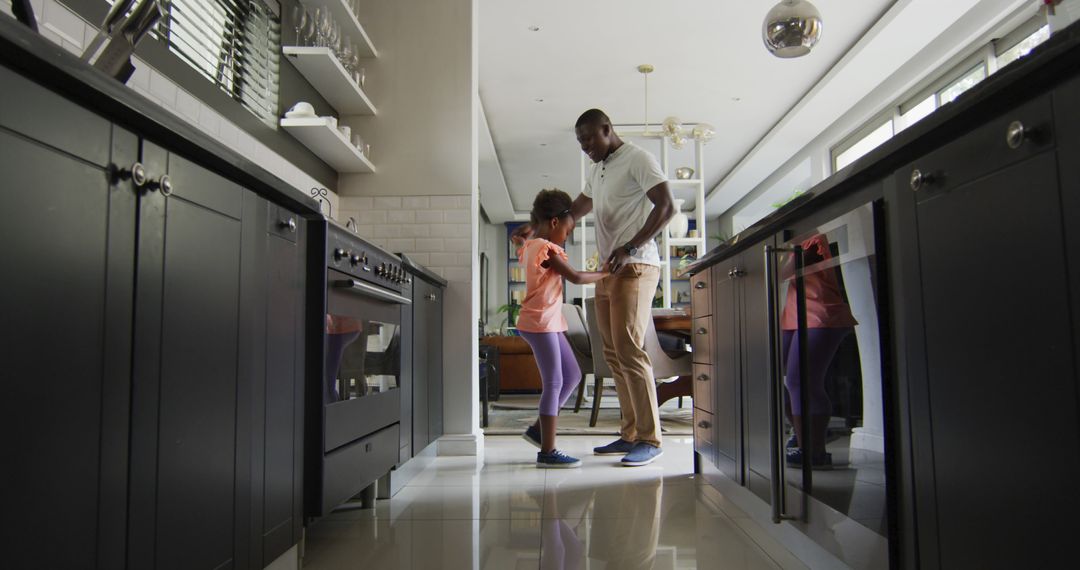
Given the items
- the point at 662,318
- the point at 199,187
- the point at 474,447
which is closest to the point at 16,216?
the point at 199,187

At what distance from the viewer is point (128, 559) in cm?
101

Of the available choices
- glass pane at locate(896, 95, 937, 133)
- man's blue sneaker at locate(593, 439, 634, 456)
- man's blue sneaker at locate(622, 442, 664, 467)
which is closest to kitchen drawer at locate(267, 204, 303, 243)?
man's blue sneaker at locate(622, 442, 664, 467)

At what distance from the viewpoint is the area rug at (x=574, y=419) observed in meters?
4.60

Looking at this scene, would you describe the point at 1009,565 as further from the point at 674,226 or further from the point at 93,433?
the point at 674,226

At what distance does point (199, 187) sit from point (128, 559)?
0.59m

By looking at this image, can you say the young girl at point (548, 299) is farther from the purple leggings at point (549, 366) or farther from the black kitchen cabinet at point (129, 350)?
the black kitchen cabinet at point (129, 350)

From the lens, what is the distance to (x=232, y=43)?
8.46 ft

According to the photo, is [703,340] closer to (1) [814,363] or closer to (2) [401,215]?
(1) [814,363]

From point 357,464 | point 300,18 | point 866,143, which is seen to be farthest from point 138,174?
point 866,143

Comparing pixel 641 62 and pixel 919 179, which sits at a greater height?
pixel 641 62

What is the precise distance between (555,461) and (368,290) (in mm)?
1457

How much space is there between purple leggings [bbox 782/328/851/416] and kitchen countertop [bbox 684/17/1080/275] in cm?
28

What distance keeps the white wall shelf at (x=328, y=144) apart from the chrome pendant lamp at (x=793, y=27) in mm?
1952

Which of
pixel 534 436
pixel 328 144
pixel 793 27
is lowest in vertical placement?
pixel 534 436
